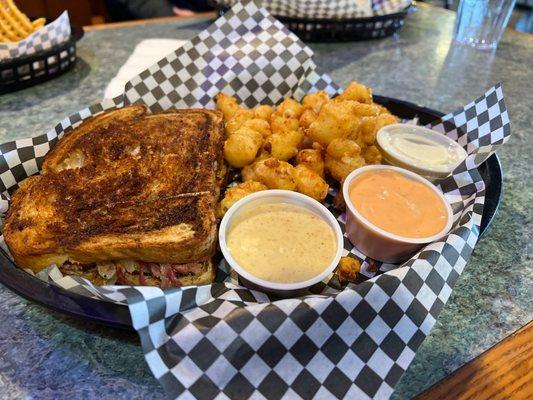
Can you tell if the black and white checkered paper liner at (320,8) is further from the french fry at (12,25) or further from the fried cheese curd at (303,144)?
the fried cheese curd at (303,144)

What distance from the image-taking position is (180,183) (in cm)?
140

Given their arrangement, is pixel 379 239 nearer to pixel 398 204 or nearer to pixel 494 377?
pixel 398 204

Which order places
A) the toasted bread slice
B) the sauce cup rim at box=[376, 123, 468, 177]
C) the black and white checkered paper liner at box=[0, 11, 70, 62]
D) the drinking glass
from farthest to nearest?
the drinking glass, the black and white checkered paper liner at box=[0, 11, 70, 62], the sauce cup rim at box=[376, 123, 468, 177], the toasted bread slice

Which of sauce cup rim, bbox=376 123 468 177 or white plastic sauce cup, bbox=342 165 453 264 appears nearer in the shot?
white plastic sauce cup, bbox=342 165 453 264

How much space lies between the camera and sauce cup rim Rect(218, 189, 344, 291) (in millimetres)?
1115

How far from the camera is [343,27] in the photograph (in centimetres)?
293

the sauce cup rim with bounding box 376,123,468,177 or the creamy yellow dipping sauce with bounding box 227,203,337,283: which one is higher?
the sauce cup rim with bounding box 376,123,468,177

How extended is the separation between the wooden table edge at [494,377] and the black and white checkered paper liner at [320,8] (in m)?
2.35

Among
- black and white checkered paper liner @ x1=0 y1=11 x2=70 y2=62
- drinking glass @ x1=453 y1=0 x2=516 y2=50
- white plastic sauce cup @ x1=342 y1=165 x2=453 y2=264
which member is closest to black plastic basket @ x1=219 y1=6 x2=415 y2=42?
drinking glass @ x1=453 y1=0 x2=516 y2=50

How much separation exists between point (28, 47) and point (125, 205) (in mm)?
1395

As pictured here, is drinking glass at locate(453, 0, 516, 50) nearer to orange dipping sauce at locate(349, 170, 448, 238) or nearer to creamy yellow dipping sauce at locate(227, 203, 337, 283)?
orange dipping sauce at locate(349, 170, 448, 238)

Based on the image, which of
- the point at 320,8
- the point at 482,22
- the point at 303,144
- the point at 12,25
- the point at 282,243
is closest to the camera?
the point at 282,243

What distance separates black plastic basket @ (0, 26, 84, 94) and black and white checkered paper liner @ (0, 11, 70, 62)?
0.08ft

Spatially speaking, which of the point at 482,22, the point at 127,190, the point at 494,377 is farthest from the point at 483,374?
the point at 482,22
